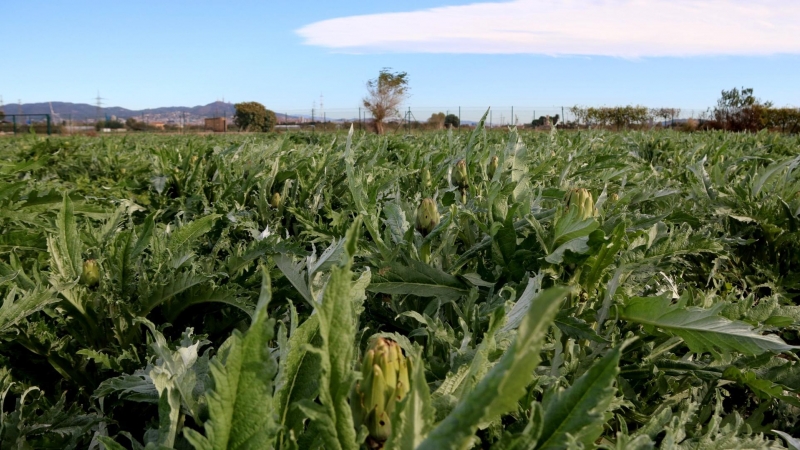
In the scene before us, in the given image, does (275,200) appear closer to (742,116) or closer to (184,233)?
(184,233)

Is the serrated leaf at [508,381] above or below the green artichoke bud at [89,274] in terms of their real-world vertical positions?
above

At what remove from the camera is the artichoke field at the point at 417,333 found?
1.82ft

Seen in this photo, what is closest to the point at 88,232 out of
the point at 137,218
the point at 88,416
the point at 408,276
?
the point at 88,416

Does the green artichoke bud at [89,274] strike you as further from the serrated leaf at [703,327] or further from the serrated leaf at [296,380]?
the serrated leaf at [703,327]

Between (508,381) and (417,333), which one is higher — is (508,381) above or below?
above

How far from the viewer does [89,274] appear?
134 centimetres

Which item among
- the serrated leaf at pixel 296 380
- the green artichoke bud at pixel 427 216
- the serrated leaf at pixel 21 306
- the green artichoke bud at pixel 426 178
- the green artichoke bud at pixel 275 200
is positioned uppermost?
the green artichoke bud at pixel 426 178

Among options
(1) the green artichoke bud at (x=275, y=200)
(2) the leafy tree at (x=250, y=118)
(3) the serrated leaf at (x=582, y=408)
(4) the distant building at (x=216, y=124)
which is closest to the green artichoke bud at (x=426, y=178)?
(1) the green artichoke bud at (x=275, y=200)

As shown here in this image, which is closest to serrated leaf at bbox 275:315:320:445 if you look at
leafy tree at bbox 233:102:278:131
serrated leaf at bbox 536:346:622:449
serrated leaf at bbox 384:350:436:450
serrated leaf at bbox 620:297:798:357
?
serrated leaf at bbox 384:350:436:450

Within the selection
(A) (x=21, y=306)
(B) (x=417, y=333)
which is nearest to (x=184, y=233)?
(A) (x=21, y=306)

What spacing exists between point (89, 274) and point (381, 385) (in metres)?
0.99

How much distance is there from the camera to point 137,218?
109 inches

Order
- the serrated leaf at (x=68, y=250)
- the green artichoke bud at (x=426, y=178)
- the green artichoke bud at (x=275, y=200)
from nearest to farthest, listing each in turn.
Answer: the serrated leaf at (x=68, y=250) < the green artichoke bud at (x=426, y=178) < the green artichoke bud at (x=275, y=200)

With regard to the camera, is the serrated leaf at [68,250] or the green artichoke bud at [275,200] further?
the green artichoke bud at [275,200]
